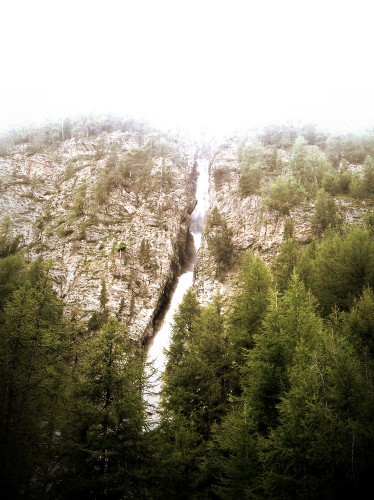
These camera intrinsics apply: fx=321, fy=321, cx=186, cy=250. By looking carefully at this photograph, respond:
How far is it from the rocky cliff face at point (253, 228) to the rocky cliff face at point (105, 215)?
5.91 meters

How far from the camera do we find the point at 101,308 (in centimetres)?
3750

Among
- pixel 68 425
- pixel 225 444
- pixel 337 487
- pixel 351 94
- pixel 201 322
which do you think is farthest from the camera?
pixel 351 94

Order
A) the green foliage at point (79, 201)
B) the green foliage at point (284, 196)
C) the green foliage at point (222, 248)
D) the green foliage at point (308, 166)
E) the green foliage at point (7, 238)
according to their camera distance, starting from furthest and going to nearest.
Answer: the green foliage at point (79, 201) < the green foliage at point (308, 166) < the green foliage at point (7, 238) < the green foliage at point (284, 196) < the green foliage at point (222, 248)

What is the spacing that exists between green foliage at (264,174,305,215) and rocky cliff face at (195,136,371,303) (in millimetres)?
730

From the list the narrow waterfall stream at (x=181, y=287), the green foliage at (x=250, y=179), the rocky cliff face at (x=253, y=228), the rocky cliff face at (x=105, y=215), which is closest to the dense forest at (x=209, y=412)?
the narrow waterfall stream at (x=181, y=287)

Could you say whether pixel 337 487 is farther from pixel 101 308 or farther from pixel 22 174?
pixel 22 174

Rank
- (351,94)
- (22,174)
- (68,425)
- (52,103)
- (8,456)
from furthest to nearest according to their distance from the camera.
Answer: (52,103), (351,94), (22,174), (68,425), (8,456)

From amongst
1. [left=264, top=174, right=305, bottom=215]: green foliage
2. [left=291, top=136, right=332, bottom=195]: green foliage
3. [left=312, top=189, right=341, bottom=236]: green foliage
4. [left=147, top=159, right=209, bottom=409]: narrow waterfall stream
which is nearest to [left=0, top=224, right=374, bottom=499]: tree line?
[left=147, top=159, right=209, bottom=409]: narrow waterfall stream

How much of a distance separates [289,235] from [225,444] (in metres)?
30.4

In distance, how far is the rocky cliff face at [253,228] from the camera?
39.0 metres

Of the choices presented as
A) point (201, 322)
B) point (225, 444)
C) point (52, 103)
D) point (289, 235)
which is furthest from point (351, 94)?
point (225, 444)

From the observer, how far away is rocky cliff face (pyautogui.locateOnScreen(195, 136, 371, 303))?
39.0 metres

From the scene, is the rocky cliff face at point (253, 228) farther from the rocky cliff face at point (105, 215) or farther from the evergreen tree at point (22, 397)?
the evergreen tree at point (22, 397)

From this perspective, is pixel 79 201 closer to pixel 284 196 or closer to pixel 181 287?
pixel 181 287
